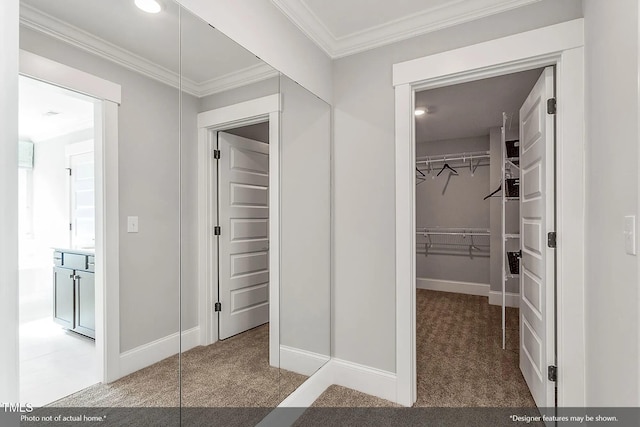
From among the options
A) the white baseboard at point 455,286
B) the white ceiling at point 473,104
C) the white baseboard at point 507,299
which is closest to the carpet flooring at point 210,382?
the white ceiling at point 473,104

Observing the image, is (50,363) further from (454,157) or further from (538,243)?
(454,157)

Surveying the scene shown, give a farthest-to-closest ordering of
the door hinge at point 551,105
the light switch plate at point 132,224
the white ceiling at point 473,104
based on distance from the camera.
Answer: the white ceiling at point 473,104 < the door hinge at point 551,105 < the light switch plate at point 132,224

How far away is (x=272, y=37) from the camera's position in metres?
1.84

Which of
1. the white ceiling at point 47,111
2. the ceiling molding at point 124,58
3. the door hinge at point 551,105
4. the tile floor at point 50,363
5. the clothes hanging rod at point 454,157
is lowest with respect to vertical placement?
the tile floor at point 50,363

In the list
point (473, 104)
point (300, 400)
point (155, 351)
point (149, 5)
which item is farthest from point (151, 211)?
point (473, 104)

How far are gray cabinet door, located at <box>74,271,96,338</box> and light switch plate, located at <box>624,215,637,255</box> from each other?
1794mm

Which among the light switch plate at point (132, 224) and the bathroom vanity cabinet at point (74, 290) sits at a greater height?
the light switch plate at point (132, 224)

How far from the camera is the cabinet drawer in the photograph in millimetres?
943

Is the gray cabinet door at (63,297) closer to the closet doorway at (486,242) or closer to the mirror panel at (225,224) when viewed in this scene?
the mirror panel at (225,224)

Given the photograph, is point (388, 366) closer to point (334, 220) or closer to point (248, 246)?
point (334, 220)

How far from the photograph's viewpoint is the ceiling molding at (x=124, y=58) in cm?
89

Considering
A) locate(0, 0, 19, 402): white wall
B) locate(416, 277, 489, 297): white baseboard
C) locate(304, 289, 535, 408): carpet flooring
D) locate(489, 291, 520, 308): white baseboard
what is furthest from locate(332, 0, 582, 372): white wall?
locate(416, 277, 489, 297): white baseboard

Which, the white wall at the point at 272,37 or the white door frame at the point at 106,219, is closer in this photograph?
the white door frame at the point at 106,219

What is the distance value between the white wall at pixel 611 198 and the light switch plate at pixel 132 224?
1731mm
